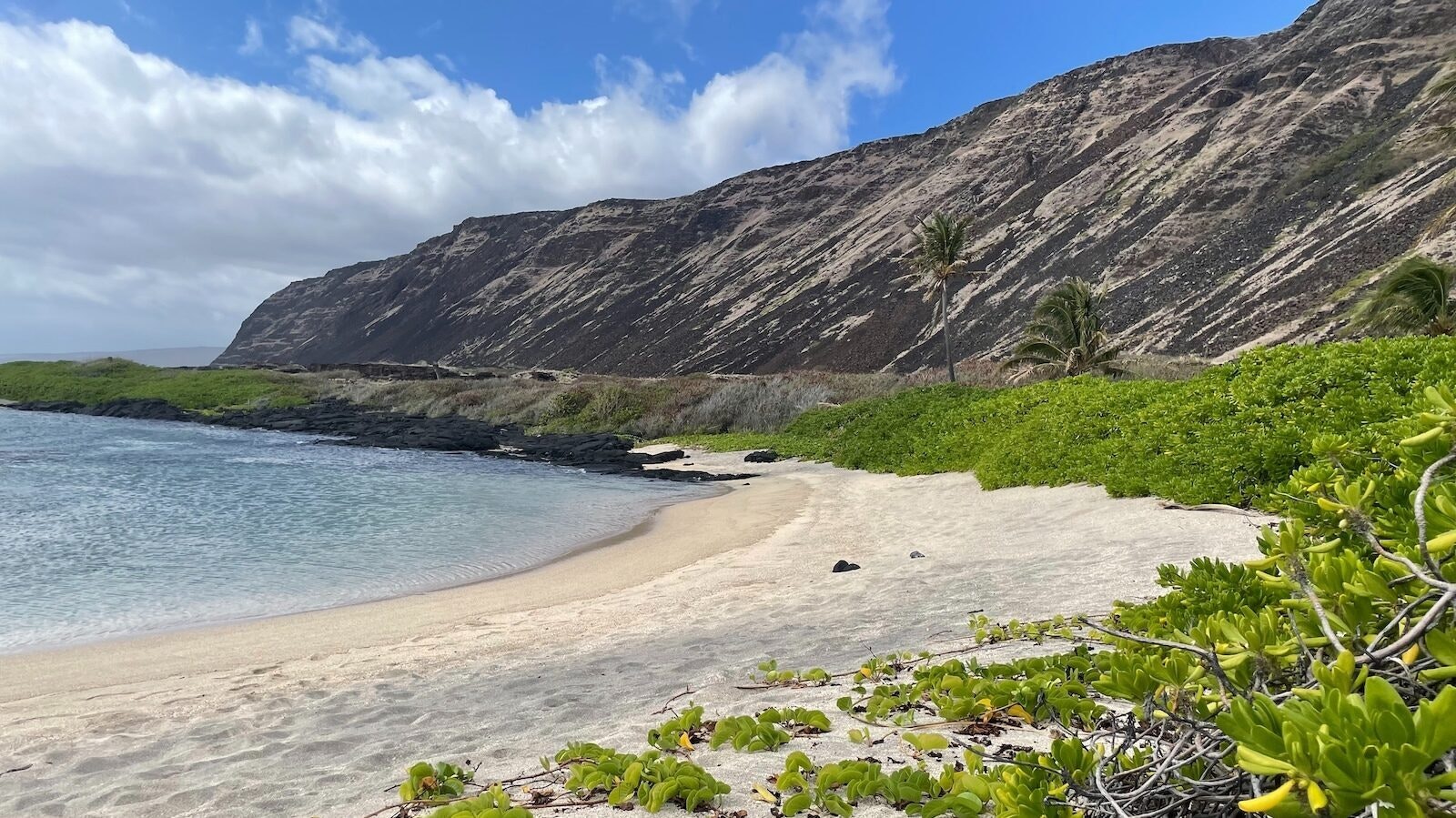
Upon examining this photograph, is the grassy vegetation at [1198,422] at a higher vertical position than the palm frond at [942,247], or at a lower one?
lower

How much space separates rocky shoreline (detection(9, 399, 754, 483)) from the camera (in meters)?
25.7

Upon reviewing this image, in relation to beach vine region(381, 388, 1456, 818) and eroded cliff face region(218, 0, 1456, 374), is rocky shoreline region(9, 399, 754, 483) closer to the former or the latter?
beach vine region(381, 388, 1456, 818)

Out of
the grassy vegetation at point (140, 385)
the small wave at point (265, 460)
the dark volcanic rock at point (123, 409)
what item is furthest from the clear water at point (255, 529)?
the grassy vegetation at point (140, 385)

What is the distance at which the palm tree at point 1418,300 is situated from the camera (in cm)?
1548

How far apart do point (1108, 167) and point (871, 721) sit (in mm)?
88733

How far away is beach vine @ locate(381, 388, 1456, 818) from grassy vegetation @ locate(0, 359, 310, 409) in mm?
57742

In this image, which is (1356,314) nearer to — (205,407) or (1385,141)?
(1385,141)

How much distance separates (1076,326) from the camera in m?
25.5

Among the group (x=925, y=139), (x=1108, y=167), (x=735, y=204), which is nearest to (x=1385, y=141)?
(x=1108, y=167)

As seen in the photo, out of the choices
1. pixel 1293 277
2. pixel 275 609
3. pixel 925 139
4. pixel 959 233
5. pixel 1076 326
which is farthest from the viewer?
pixel 925 139

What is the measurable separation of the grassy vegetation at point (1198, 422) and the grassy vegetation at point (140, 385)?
52.0 meters

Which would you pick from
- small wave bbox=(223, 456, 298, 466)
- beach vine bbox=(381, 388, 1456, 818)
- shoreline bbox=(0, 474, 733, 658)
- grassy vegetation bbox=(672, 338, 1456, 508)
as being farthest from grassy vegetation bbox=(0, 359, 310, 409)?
beach vine bbox=(381, 388, 1456, 818)

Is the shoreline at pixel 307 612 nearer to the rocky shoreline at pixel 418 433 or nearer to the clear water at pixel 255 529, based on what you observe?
the clear water at pixel 255 529

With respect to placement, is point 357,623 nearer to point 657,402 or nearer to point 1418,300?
point 1418,300
